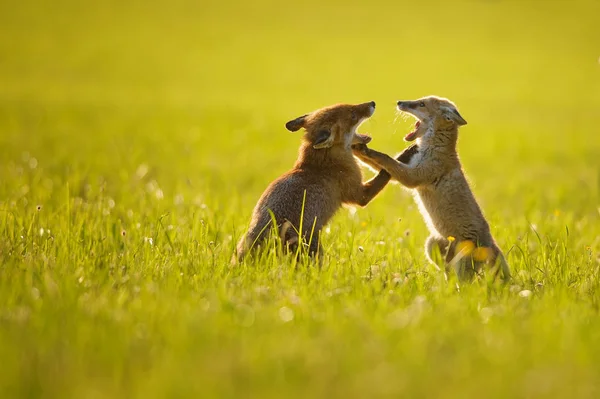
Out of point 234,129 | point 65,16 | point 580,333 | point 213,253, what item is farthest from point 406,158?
point 65,16

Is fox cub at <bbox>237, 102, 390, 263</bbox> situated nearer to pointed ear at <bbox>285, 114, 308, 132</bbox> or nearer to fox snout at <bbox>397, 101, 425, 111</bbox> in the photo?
pointed ear at <bbox>285, 114, 308, 132</bbox>

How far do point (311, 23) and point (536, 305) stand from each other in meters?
53.2

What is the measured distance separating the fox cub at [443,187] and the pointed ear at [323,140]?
38cm

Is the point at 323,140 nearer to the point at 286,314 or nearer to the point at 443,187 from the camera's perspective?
the point at 443,187

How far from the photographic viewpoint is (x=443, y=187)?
755 centimetres

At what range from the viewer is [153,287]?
5.20 meters

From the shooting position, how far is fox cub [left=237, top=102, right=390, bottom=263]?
648 cm

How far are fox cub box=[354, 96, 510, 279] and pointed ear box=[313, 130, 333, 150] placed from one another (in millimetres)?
383

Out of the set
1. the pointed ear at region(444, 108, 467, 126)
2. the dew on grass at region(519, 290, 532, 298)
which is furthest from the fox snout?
the dew on grass at region(519, 290, 532, 298)

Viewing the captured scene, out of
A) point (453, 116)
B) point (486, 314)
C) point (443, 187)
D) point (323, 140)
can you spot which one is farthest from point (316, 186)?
point (486, 314)

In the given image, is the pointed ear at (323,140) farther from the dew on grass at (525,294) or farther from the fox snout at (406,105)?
the dew on grass at (525,294)

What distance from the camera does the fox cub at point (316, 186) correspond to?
648 cm

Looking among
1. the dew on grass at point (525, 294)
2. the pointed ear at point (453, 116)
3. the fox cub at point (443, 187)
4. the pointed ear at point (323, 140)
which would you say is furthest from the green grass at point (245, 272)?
the pointed ear at point (323, 140)

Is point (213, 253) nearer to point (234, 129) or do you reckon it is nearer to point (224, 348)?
point (224, 348)
